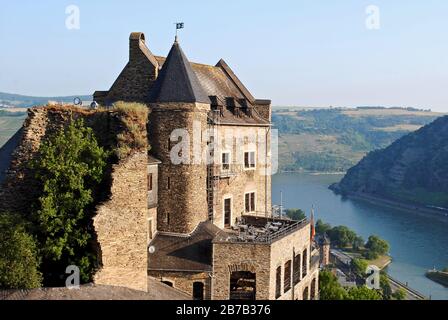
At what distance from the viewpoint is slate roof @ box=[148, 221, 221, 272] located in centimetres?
2738

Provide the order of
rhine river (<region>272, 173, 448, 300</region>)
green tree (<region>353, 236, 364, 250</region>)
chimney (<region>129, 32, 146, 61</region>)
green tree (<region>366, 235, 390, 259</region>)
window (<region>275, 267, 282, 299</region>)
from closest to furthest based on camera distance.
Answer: window (<region>275, 267, 282, 299</region>) < chimney (<region>129, 32, 146, 61</region>) < rhine river (<region>272, 173, 448, 300</region>) < green tree (<region>366, 235, 390, 259</region>) < green tree (<region>353, 236, 364, 250</region>)

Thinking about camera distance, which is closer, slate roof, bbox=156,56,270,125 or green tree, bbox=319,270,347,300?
slate roof, bbox=156,56,270,125

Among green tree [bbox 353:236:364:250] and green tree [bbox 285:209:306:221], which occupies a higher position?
green tree [bbox 285:209:306:221]

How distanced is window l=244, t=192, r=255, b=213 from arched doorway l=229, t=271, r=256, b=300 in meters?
8.33

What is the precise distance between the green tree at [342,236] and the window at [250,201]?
9728 cm

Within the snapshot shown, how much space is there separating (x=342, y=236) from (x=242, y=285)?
347ft

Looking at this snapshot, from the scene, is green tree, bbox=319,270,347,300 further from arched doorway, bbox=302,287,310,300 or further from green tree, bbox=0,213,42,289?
green tree, bbox=0,213,42,289

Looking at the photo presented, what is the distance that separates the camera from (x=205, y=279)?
27.2 metres

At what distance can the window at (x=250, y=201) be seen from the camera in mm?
36594

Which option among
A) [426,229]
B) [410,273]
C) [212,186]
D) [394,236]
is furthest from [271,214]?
[426,229]

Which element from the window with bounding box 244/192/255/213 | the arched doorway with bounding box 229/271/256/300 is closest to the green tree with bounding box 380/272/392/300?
the window with bounding box 244/192/255/213

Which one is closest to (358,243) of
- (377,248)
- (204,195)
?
(377,248)
